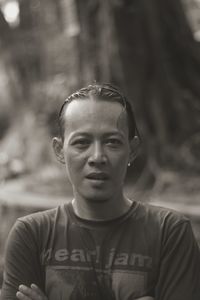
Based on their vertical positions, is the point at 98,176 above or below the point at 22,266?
above

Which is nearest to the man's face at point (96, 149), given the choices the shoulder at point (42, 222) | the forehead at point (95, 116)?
the forehead at point (95, 116)

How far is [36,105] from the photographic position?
26.0 feet

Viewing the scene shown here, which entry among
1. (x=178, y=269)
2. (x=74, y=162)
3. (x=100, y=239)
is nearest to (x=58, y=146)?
(x=74, y=162)

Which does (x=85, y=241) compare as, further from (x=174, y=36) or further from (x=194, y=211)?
(x=174, y=36)

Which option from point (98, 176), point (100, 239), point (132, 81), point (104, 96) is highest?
point (132, 81)

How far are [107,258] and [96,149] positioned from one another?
0.38m

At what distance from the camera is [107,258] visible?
2125 millimetres

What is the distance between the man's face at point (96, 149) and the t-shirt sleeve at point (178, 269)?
0.26 m

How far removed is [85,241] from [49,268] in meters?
0.16

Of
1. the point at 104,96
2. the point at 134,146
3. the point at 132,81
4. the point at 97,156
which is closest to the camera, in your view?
the point at 97,156

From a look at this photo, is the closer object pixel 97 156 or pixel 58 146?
pixel 97 156

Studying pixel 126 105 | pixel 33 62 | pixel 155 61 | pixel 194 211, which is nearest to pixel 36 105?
pixel 33 62

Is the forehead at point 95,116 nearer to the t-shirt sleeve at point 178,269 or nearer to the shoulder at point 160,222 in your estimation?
the shoulder at point 160,222

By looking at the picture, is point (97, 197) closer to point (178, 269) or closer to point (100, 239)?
point (100, 239)
